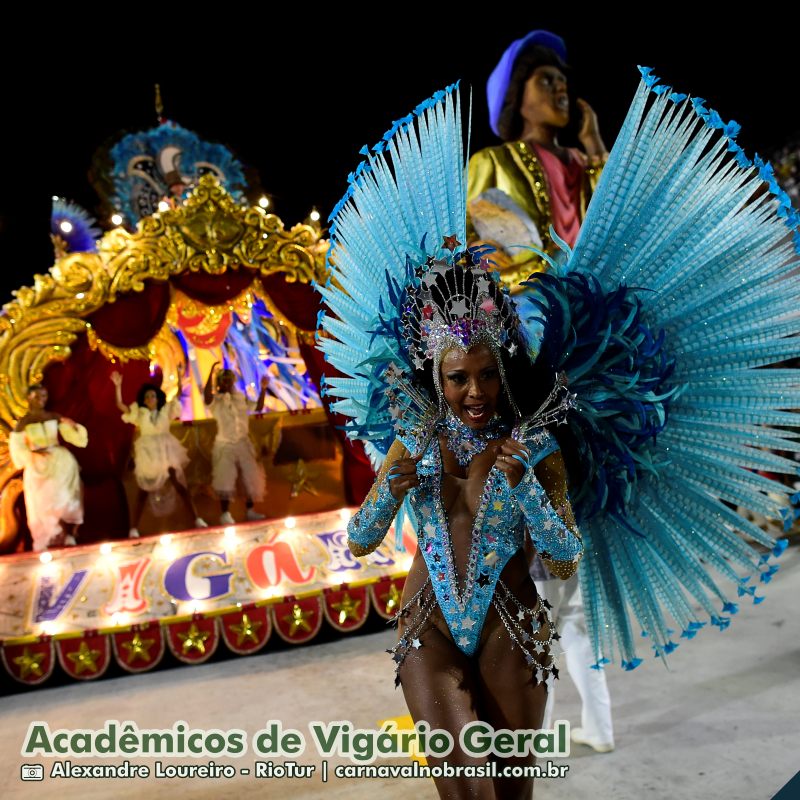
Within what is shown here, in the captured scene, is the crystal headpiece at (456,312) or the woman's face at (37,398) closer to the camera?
the crystal headpiece at (456,312)

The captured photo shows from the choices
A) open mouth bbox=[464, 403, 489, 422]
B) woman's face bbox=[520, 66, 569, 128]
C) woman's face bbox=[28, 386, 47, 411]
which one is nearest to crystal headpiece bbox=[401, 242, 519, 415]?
open mouth bbox=[464, 403, 489, 422]

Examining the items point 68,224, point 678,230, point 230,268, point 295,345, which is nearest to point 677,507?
point 678,230

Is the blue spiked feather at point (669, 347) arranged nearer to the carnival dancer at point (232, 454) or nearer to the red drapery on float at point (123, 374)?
the red drapery on float at point (123, 374)

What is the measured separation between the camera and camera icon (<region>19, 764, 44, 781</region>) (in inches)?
136

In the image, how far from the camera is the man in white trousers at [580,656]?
3.02 metres

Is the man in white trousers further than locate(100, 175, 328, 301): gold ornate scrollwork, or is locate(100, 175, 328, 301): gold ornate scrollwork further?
locate(100, 175, 328, 301): gold ornate scrollwork

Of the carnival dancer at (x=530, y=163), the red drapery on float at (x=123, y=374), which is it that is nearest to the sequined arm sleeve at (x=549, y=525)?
the carnival dancer at (x=530, y=163)

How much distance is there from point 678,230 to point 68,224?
779cm

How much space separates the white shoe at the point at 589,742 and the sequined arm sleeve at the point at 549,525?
63.4 inches

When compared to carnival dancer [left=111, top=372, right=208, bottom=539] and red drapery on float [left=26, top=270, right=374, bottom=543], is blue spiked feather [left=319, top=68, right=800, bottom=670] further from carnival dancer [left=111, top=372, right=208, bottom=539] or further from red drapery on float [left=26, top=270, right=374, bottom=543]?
carnival dancer [left=111, top=372, right=208, bottom=539]

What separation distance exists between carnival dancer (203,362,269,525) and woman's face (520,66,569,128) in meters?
3.97

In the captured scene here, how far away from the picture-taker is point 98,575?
5309 mm

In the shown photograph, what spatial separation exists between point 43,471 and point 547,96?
4570mm

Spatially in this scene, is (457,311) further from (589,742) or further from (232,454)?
(232,454)
